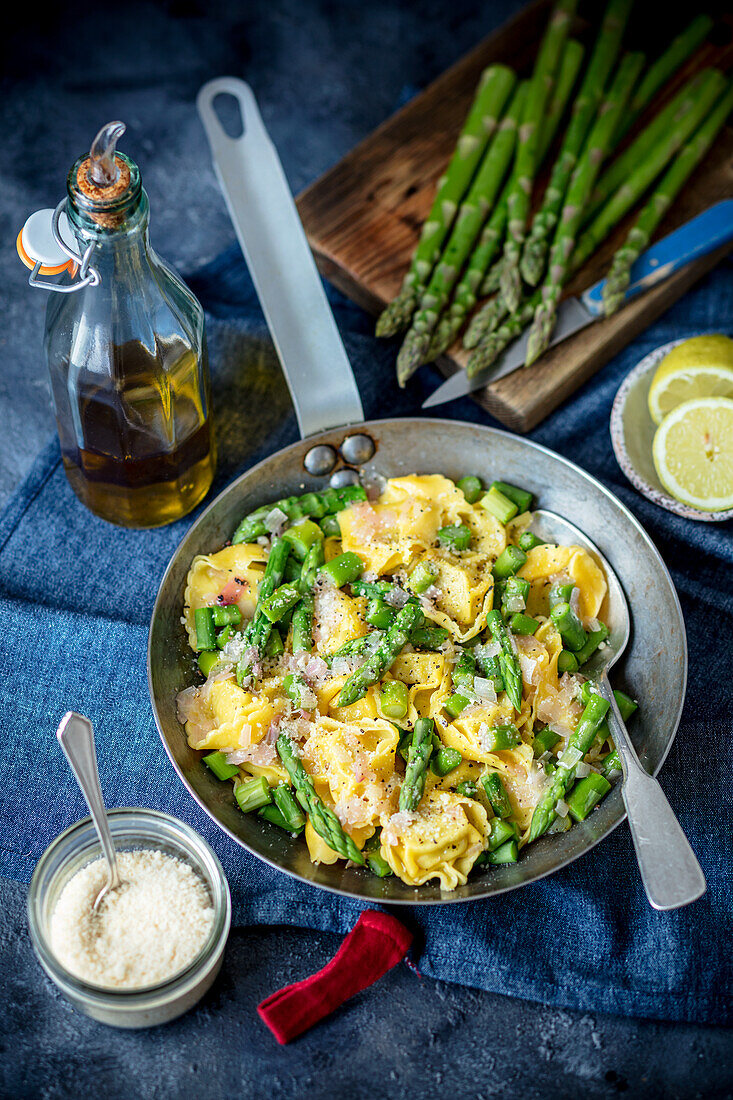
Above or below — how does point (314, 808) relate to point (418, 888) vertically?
above

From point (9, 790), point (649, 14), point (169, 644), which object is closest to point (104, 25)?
point (649, 14)

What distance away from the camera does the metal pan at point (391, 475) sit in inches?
140

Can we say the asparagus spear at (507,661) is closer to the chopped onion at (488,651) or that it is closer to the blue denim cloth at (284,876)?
the chopped onion at (488,651)

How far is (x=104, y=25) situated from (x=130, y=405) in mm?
3372

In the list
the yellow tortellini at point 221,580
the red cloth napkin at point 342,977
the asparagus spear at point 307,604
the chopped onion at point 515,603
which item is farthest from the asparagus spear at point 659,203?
the red cloth napkin at point 342,977

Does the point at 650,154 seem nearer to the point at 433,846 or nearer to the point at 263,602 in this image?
the point at 263,602

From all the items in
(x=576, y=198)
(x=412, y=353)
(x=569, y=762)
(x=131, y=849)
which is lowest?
(x=131, y=849)

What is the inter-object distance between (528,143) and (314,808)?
338 cm

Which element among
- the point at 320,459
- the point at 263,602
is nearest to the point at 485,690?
the point at 263,602

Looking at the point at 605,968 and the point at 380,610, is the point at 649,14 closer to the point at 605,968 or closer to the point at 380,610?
the point at 380,610

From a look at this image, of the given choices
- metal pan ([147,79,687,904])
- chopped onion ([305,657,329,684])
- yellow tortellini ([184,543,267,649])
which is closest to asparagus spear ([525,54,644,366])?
metal pan ([147,79,687,904])

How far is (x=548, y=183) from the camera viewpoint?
5199 mm

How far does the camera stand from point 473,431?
14.1 feet

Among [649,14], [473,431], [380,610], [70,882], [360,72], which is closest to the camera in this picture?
[70,882]
